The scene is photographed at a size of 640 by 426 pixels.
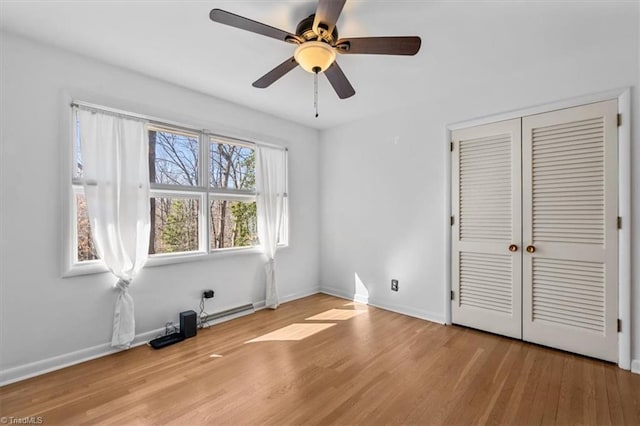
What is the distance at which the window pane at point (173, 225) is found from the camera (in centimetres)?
301

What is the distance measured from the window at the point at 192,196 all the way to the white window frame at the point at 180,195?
0.03 feet

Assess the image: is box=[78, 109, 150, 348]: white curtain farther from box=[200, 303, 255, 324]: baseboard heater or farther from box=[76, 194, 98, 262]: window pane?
box=[200, 303, 255, 324]: baseboard heater

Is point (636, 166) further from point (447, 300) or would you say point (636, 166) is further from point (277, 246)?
point (277, 246)

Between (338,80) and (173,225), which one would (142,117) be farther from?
(338,80)

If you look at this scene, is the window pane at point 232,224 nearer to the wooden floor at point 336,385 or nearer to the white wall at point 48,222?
the white wall at point 48,222

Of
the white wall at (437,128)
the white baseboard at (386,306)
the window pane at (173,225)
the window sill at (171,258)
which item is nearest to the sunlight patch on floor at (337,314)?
the white baseboard at (386,306)

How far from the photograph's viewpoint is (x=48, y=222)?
2338mm

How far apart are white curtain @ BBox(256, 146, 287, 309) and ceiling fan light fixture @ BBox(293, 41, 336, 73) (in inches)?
75.5

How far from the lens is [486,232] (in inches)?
120

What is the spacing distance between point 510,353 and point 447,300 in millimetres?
784

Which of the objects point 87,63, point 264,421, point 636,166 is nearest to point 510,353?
point 636,166

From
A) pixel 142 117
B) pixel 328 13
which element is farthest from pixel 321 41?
pixel 142 117

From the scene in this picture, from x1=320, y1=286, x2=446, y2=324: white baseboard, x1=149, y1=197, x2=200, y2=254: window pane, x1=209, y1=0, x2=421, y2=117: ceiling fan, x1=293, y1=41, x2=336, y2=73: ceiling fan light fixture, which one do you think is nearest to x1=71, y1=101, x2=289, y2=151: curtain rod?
x1=149, y1=197, x2=200, y2=254: window pane

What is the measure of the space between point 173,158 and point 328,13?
2.28m
